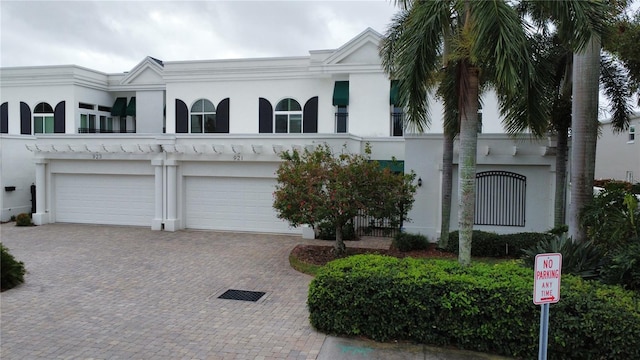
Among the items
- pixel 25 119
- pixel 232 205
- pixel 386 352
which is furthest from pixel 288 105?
pixel 386 352

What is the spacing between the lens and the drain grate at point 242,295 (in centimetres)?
895

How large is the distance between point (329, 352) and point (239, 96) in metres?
17.1

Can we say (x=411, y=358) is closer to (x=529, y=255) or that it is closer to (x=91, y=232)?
(x=529, y=255)

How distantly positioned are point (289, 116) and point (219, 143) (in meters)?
5.45

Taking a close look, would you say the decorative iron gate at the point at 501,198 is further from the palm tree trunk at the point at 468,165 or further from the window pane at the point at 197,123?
the window pane at the point at 197,123

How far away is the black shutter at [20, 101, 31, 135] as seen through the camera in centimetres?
2406

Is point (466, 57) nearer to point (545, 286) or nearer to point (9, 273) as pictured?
point (545, 286)

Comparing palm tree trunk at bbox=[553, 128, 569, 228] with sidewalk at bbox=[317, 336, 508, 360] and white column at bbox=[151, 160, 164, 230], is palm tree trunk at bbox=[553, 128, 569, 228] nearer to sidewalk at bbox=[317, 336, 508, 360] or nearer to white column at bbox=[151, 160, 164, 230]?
sidewalk at bbox=[317, 336, 508, 360]

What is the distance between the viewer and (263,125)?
70.2 feet

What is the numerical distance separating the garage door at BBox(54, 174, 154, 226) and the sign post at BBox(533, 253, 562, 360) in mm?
15861

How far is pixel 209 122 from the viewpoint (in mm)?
22172

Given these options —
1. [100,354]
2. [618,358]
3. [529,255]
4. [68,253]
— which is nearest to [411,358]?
[618,358]

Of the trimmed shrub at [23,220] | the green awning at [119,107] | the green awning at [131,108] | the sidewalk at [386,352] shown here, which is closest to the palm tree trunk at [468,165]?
the sidewalk at [386,352]

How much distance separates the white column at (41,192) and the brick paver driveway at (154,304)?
4.10 metres
